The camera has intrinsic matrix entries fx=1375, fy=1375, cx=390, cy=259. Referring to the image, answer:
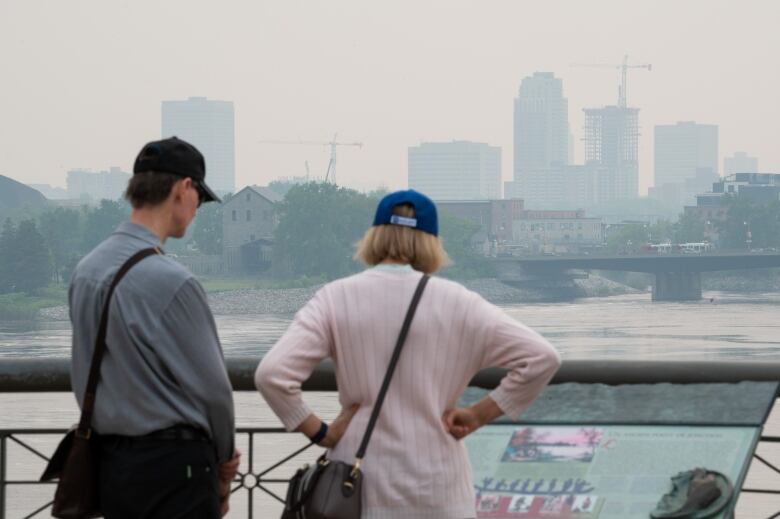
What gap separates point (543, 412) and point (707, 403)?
29 centimetres

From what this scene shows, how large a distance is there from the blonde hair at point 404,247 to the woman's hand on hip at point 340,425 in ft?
0.74

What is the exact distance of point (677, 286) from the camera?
8962 centimetres

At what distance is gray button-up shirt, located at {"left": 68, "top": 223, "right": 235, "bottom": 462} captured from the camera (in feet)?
6.70

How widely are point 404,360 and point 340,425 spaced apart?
0.14 meters

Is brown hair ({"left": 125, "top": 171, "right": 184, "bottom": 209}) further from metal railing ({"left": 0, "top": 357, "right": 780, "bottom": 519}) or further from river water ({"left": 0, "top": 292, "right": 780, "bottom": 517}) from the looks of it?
river water ({"left": 0, "top": 292, "right": 780, "bottom": 517})

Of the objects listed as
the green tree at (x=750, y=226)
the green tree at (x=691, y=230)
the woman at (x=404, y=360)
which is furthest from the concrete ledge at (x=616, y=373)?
the green tree at (x=691, y=230)

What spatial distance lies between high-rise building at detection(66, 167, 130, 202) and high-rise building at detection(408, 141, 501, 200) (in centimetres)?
3927

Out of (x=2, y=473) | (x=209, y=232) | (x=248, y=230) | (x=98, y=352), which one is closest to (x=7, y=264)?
(x=209, y=232)

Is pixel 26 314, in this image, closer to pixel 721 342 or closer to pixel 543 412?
pixel 721 342

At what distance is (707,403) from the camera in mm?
2428

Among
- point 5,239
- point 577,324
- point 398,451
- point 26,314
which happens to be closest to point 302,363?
point 398,451

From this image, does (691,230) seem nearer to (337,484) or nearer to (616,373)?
(616,373)

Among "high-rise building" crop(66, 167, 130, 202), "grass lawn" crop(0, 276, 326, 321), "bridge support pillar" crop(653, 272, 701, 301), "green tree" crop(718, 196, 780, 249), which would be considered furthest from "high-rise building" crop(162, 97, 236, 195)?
"bridge support pillar" crop(653, 272, 701, 301)

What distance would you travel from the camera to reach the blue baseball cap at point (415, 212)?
2047 mm
